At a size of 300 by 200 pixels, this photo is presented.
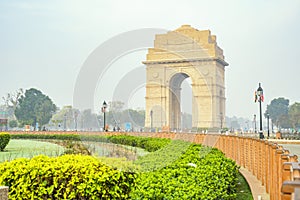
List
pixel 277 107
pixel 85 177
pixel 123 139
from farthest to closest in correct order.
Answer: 1. pixel 277 107
2. pixel 123 139
3. pixel 85 177

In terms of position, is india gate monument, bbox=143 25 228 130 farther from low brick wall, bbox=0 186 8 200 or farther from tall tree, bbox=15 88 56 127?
low brick wall, bbox=0 186 8 200

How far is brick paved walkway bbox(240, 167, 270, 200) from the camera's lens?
6.48 meters

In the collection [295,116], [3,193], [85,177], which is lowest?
[3,193]

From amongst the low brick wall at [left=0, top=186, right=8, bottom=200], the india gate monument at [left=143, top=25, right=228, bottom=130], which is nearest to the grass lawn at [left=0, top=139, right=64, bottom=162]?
the low brick wall at [left=0, top=186, right=8, bottom=200]

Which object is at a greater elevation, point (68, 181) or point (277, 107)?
point (277, 107)

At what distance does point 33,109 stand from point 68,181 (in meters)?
81.3

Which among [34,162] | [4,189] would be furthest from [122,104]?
[4,189]

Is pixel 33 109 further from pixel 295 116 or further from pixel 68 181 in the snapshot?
pixel 68 181

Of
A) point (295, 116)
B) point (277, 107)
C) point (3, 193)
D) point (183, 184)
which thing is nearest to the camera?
point (183, 184)

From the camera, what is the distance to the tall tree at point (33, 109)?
8175cm

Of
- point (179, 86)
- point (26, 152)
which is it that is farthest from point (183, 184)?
point (179, 86)

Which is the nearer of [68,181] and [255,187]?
[68,181]

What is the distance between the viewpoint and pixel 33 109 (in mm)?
83625

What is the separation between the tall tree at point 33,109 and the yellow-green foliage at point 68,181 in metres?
77.0
